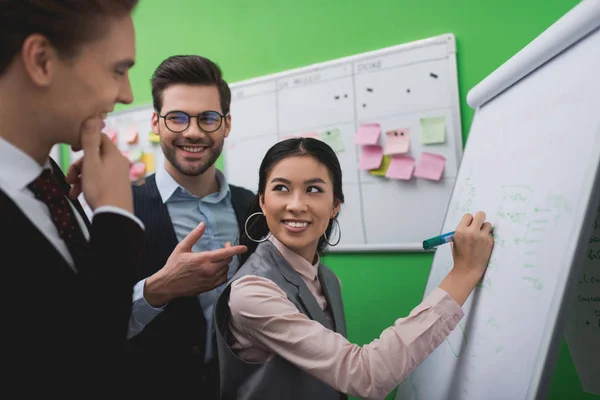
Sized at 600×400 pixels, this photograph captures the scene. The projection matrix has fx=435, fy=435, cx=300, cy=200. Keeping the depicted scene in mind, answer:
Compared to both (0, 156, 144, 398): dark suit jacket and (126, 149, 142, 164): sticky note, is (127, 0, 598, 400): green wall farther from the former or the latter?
(0, 156, 144, 398): dark suit jacket

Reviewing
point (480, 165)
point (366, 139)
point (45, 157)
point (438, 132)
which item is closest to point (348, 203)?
point (366, 139)

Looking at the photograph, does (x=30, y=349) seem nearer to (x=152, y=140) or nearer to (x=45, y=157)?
(x=45, y=157)

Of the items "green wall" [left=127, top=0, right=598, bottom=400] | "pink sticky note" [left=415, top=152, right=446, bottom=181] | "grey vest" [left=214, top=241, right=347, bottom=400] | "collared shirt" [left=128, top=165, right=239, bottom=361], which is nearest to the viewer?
"grey vest" [left=214, top=241, right=347, bottom=400]

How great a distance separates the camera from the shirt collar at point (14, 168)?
57cm

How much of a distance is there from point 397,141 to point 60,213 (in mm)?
1476

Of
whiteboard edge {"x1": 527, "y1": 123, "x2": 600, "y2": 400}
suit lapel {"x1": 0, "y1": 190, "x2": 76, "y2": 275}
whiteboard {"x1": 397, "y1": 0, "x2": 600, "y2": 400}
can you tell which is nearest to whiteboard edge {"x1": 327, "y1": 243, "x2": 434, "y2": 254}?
whiteboard {"x1": 397, "y1": 0, "x2": 600, "y2": 400}

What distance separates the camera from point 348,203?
6.51 ft

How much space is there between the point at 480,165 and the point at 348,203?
0.86 meters

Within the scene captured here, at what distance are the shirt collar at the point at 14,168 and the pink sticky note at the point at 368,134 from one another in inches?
58.1

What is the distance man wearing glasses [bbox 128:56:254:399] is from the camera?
3.89ft

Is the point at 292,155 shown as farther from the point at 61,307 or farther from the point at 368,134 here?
the point at 368,134

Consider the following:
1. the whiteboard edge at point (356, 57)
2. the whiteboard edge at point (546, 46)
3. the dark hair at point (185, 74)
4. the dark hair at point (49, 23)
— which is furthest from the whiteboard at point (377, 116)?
the dark hair at point (49, 23)

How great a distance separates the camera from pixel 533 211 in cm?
84

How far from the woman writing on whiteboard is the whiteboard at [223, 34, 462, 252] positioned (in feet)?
2.28
